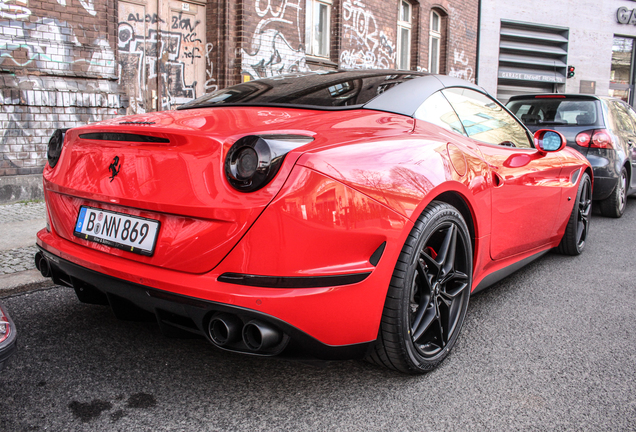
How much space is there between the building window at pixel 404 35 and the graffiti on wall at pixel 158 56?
6429 millimetres

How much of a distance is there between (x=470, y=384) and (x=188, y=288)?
1279 mm

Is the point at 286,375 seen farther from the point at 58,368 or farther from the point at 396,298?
the point at 58,368

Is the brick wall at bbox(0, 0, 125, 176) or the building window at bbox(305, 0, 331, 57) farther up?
the building window at bbox(305, 0, 331, 57)

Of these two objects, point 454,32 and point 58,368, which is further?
point 454,32

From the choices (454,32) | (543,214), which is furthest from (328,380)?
(454,32)

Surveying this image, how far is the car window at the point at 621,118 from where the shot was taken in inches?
269

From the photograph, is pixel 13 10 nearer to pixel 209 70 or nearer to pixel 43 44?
pixel 43 44

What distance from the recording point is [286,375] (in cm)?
235

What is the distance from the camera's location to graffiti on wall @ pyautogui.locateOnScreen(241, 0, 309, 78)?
30.3 ft

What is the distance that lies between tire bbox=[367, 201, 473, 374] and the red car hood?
481mm

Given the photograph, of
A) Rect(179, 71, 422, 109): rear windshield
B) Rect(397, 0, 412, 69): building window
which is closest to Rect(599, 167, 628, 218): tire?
Rect(179, 71, 422, 109): rear windshield

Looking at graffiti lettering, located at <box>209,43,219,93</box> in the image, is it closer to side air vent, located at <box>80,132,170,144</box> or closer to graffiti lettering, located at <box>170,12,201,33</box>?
graffiti lettering, located at <box>170,12,201,33</box>

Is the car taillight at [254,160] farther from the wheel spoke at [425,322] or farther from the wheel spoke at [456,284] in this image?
the wheel spoke at [456,284]

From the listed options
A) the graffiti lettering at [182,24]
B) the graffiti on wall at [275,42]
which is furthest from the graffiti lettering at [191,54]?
the graffiti on wall at [275,42]
